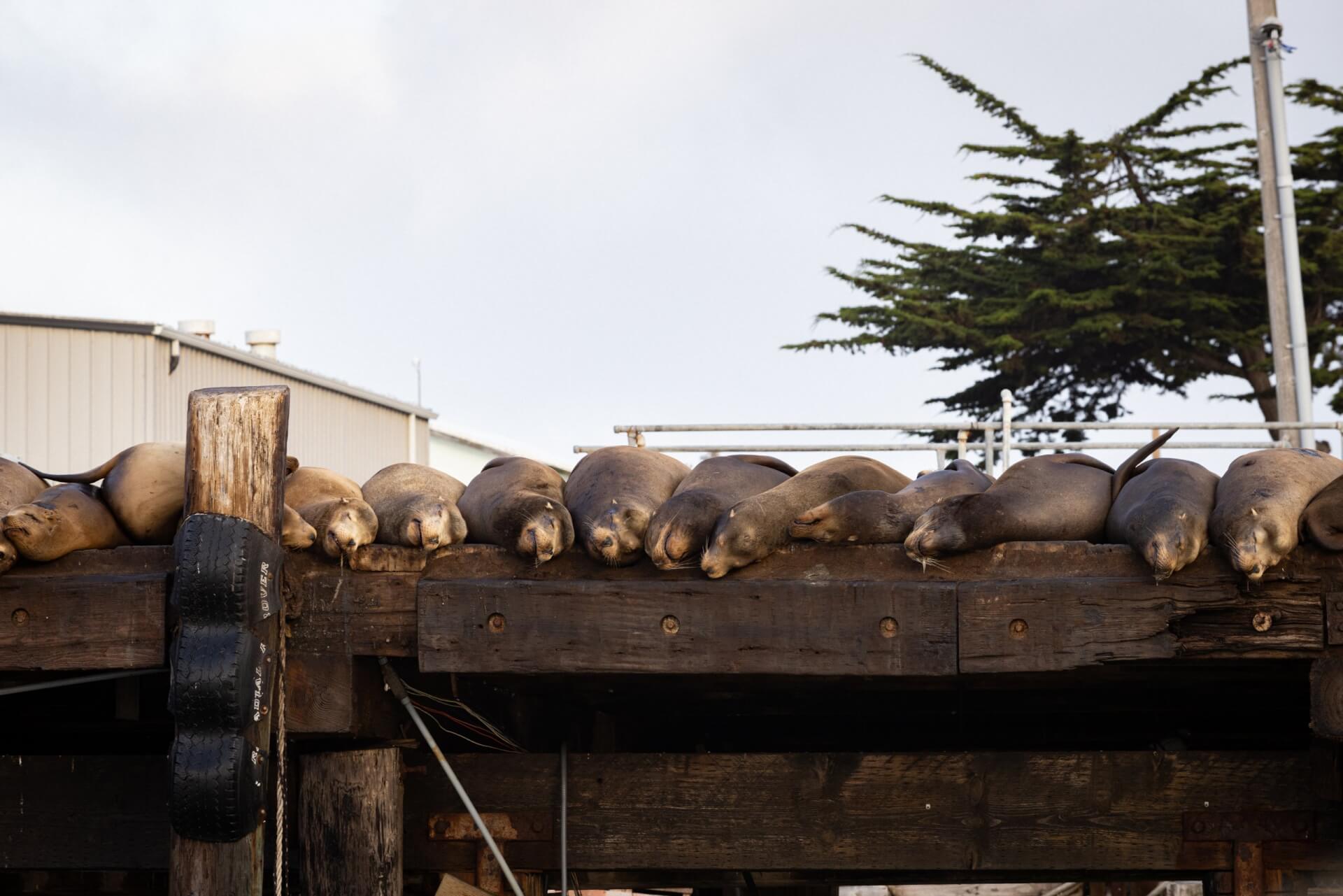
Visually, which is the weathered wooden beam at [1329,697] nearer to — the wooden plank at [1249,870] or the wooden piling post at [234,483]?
the wooden plank at [1249,870]

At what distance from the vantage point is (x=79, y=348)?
17.5 m

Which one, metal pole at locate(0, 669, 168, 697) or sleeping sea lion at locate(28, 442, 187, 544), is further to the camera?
sleeping sea lion at locate(28, 442, 187, 544)

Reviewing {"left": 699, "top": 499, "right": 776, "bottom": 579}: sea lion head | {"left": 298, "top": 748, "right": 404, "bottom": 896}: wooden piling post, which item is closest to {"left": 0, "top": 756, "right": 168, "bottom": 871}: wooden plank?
{"left": 298, "top": 748, "right": 404, "bottom": 896}: wooden piling post

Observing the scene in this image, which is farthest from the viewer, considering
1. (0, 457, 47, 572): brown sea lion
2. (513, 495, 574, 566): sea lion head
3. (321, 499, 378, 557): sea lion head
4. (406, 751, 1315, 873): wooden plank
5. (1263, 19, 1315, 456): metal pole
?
(1263, 19, 1315, 456): metal pole

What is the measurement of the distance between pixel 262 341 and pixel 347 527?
16.6m

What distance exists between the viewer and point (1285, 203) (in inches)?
535

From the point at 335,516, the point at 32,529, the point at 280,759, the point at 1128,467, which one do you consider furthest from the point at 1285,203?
the point at 32,529

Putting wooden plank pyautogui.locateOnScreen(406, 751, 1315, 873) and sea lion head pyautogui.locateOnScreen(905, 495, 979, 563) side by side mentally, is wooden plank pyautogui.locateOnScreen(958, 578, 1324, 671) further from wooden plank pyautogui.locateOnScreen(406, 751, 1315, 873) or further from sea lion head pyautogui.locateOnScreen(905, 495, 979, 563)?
wooden plank pyautogui.locateOnScreen(406, 751, 1315, 873)

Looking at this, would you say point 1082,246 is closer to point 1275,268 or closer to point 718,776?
point 1275,268

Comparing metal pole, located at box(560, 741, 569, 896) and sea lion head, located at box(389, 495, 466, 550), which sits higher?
sea lion head, located at box(389, 495, 466, 550)

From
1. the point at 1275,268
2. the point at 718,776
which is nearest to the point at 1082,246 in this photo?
the point at 1275,268

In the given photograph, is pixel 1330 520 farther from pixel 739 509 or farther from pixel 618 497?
pixel 618 497

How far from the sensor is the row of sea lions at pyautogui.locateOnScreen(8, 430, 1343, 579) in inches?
165

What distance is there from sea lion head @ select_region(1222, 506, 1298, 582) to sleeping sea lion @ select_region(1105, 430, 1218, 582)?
0.31 ft
